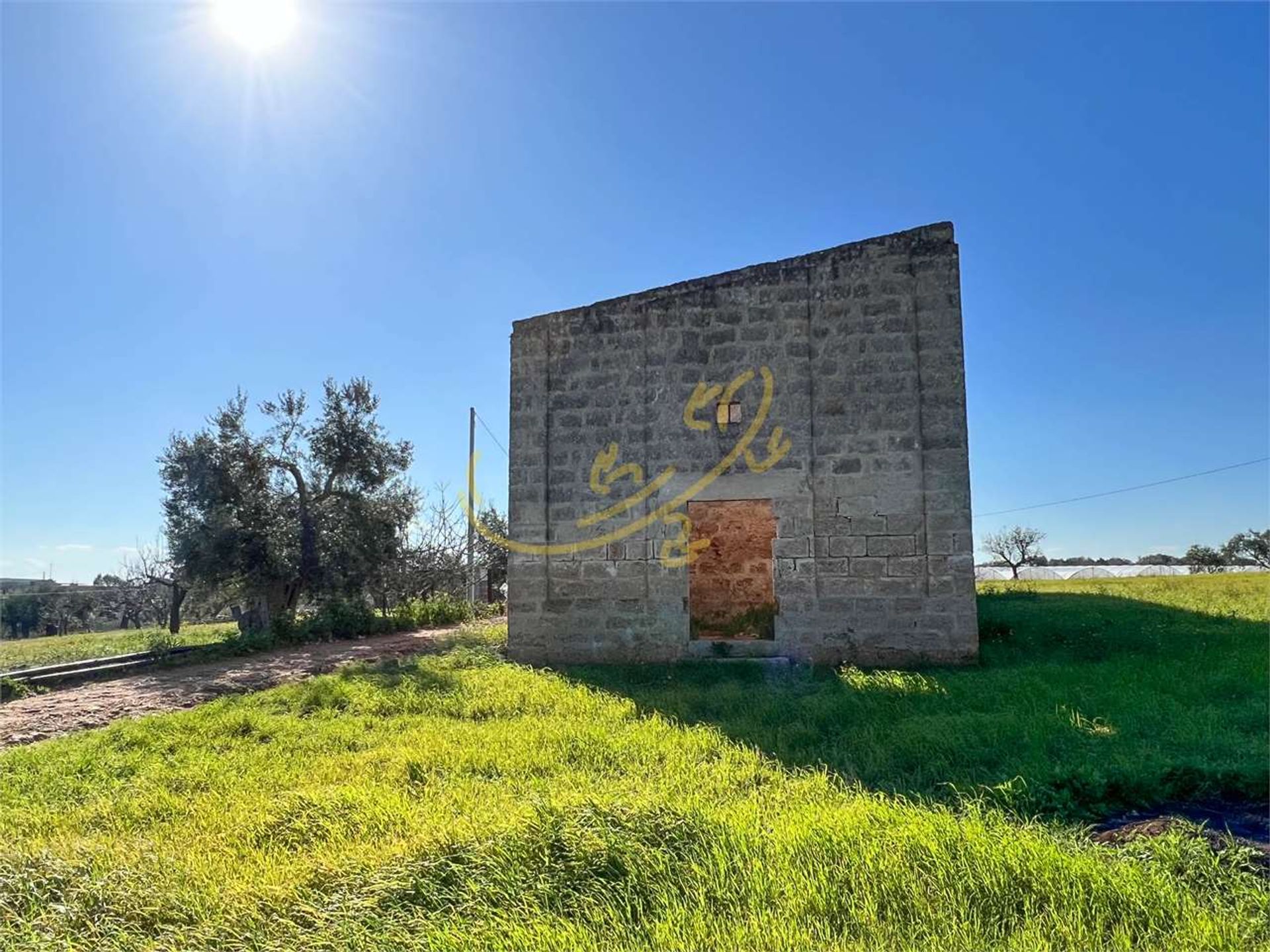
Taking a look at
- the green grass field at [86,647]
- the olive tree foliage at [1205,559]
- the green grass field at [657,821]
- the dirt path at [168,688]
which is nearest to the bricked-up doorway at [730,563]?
the dirt path at [168,688]

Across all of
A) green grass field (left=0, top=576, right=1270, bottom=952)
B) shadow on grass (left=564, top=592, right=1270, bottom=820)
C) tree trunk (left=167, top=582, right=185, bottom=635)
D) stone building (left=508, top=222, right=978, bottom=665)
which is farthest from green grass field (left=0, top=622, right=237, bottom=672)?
shadow on grass (left=564, top=592, right=1270, bottom=820)

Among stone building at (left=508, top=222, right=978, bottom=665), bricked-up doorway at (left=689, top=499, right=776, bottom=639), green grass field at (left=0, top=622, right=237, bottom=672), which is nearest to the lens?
stone building at (left=508, top=222, right=978, bottom=665)

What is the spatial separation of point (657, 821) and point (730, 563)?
8911 millimetres

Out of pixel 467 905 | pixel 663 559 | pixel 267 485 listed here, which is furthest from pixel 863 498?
pixel 267 485

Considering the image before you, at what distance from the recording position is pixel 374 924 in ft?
8.84

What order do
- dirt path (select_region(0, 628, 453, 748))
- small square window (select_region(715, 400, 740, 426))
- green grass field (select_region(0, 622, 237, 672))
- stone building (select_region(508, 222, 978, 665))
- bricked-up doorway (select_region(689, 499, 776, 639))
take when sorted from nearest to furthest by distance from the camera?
dirt path (select_region(0, 628, 453, 748)), stone building (select_region(508, 222, 978, 665)), small square window (select_region(715, 400, 740, 426)), green grass field (select_region(0, 622, 237, 672)), bricked-up doorway (select_region(689, 499, 776, 639))

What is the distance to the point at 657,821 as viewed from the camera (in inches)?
125

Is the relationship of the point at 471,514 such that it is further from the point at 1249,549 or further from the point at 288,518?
the point at 1249,549

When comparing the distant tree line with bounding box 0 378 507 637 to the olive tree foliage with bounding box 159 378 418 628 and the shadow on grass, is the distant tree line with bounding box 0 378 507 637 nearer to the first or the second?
the olive tree foliage with bounding box 159 378 418 628

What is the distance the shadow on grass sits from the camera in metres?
3.73

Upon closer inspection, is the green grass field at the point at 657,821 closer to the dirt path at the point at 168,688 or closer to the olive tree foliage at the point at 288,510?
the dirt path at the point at 168,688

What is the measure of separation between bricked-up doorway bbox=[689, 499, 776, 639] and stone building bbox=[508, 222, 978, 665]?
2240 mm

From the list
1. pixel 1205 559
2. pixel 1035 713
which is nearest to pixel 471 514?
pixel 1035 713

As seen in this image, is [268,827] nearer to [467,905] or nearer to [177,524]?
[467,905]
